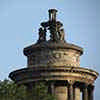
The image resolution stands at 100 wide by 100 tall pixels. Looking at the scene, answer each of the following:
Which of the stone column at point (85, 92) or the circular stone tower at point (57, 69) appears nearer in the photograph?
the circular stone tower at point (57, 69)

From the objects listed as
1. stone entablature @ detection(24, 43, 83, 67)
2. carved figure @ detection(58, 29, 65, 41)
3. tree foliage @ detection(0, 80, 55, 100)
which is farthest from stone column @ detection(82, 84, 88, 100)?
tree foliage @ detection(0, 80, 55, 100)

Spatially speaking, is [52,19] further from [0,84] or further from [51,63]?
[0,84]

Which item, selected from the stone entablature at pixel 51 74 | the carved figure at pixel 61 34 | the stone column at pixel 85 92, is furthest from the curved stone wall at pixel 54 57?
the stone column at pixel 85 92

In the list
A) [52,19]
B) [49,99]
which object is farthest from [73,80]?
[49,99]

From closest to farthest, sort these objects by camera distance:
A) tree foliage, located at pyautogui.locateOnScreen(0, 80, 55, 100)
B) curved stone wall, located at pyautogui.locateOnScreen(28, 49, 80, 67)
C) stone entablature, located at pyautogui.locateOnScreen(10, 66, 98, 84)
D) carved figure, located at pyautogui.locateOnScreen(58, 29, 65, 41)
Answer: tree foliage, located at pyautogui.locateOnScreen(0, 80, 55, 100), stone entablature, located at pyautogui.locateOnScreen(10, 66, 98, 84), curved stone wall, located at pyautogui.locateOnScreen(28, 49, 80, 67), carved figure, located at pyautogui.locateOnScreen(58, 29, 65, 41)

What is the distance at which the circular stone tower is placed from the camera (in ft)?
334

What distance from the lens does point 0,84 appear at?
8581 centimetres

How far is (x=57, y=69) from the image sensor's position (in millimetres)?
101500

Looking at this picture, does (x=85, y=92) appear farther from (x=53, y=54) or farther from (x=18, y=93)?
(x=18, y=93)

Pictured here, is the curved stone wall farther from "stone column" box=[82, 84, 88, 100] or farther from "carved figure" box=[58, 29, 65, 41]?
"stone column" box=[82, 84, 88, 100]

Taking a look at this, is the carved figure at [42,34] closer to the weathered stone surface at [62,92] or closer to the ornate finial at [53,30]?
the ornate finial at [53,30]

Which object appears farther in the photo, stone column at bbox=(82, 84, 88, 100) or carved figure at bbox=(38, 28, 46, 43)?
carved figure at bbox=(38, 28, 46, 43)

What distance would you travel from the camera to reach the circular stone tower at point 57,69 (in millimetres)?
101875

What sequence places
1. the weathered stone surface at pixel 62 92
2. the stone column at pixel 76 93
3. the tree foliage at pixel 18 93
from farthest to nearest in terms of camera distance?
the stone column at pixel 76 93, the weathered stone surface at pixel 62 92, the tree foliage at pixel 18 93
